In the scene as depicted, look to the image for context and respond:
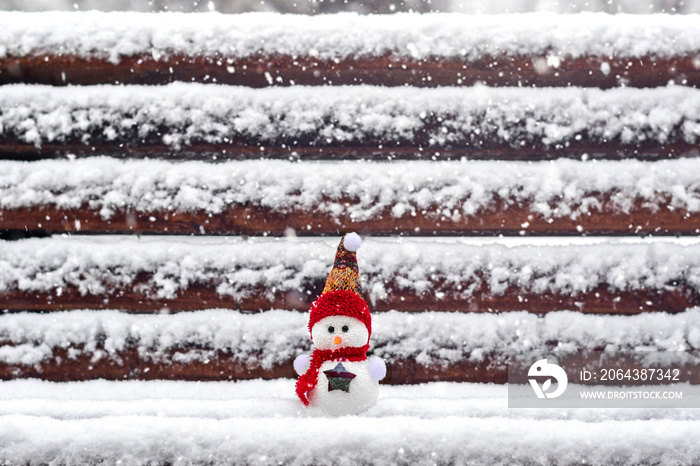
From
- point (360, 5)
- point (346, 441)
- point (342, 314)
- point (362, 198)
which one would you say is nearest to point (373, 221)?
point (362, 198)

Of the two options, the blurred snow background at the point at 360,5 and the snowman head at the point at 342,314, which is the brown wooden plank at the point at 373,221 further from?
the blurred snow background at the point at 360,5

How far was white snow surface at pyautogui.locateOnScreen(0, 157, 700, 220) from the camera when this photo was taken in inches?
78.9

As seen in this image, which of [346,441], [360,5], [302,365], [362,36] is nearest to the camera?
[346,441]

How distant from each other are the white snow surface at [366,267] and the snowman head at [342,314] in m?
0.43

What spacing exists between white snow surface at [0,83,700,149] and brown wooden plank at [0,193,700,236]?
29 centimetres

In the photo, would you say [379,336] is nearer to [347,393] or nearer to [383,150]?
[347,393]

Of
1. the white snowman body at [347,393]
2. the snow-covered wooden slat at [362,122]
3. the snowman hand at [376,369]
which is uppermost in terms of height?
the snow-covered wooden slat at [362,122]

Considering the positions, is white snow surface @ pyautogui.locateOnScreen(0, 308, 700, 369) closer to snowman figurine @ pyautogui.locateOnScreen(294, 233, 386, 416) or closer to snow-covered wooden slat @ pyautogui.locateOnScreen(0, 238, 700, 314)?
snow-covered wooden slat @ pyautogui.locateOnScreen(0, 238, 700, 314)

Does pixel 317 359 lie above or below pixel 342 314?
below

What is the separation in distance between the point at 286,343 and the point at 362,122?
100 cm

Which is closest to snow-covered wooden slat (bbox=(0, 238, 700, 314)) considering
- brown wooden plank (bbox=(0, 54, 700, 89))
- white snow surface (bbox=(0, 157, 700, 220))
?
white snow surface (bbox=(0, 157, 700, 220))

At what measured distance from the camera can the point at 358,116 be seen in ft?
6.72

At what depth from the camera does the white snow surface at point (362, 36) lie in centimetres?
207

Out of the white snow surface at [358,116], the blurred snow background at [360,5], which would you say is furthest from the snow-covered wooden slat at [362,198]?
the blurred snow background at [360,5]
